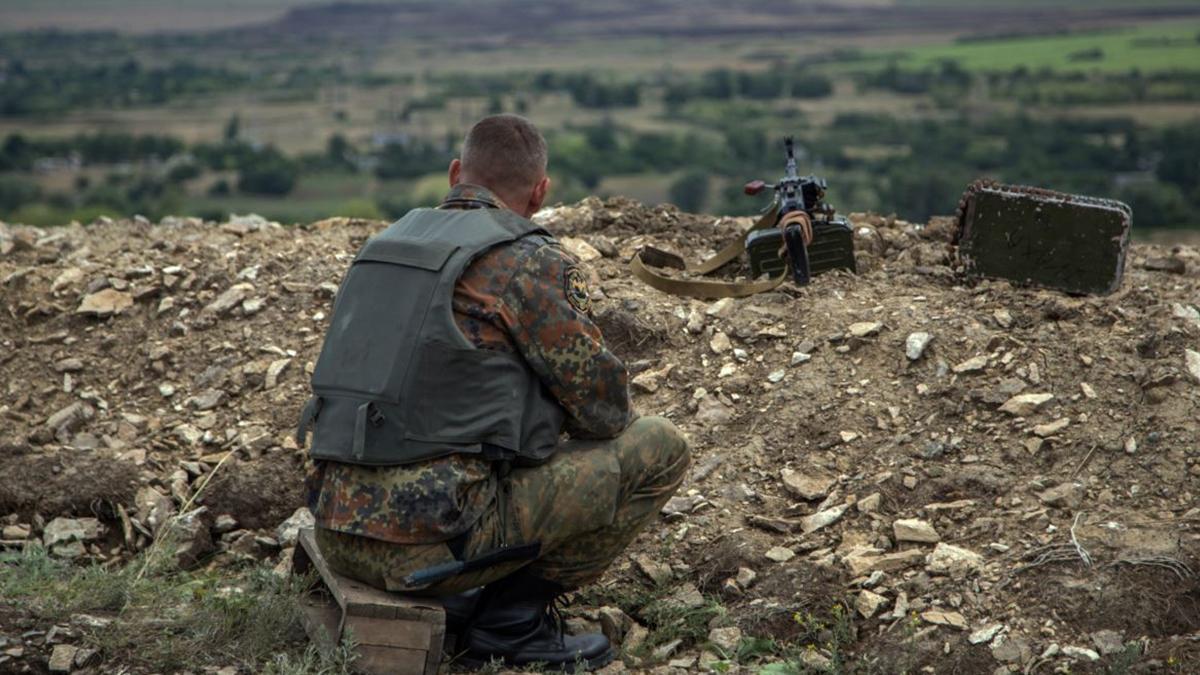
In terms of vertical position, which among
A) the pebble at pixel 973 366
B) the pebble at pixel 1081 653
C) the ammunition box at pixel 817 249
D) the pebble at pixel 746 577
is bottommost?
the pebble at pixel 746 577

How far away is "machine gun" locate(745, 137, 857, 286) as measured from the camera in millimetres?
6258

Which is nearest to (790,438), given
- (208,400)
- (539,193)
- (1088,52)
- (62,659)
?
(539,193)

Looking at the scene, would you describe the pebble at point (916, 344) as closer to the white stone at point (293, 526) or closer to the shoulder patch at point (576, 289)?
the shoulder patch at point (576, 289)

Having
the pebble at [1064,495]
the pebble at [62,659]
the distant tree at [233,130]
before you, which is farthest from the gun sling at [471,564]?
the distant tree at [233,130]

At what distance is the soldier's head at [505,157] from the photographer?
4285mm

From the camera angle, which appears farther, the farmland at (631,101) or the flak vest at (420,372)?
the farmland at (631,101)

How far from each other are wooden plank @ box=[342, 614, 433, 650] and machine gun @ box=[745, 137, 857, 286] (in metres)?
2.80

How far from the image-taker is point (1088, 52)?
315 ft

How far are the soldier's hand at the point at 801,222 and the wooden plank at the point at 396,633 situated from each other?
2813mm

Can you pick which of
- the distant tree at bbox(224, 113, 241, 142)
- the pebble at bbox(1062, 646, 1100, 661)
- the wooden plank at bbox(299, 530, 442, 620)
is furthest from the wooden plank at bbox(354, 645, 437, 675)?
the distant tree at bbox(224, 113, 241, 142)

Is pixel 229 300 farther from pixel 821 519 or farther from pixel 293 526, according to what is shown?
pixel 821 519

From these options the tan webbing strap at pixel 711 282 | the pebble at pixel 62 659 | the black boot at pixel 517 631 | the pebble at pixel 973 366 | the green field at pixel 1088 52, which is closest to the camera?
the pebble at pixel 62 659

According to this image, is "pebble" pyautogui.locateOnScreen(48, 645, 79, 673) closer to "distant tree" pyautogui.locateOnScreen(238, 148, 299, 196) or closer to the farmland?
the farmland

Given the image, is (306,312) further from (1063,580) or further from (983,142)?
(983,142)
